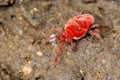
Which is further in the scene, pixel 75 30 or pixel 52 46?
pixel 52 46

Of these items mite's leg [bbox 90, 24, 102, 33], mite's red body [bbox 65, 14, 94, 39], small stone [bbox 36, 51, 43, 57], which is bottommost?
small stone [bbox 36, 51, 43, 57]

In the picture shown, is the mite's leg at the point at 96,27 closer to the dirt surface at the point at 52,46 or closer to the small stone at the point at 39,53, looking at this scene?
the dirt surface at the point at 52,46

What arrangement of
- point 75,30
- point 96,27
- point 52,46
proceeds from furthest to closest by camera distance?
point 96,27 → point 52,46 → point 75,30

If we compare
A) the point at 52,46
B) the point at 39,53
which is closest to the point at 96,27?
the point at 52,46

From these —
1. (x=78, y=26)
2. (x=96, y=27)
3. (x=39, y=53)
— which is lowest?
(x=39, y=53)

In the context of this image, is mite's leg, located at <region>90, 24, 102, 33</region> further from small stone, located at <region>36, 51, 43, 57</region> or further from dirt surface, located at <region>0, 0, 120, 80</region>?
small stone, located at <region>36, 51, 43, 57</region>

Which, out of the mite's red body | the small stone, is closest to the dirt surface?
the small stone

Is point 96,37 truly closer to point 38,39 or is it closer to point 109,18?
point 109,18

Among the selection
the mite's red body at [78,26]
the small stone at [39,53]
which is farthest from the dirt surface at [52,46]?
the mite's red body at [78,26]

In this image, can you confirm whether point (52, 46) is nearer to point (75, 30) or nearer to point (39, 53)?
point (39, 53)

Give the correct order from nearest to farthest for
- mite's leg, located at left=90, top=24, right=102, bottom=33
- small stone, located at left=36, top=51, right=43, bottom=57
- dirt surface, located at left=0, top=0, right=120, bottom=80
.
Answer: dirt surface, located at left=0, top=0, right=120, bottom=80, small stone, located at left=36, top=51, right=43, bottom=57, mite's leg, located at left=90, top=24, right=102, bottom=33
